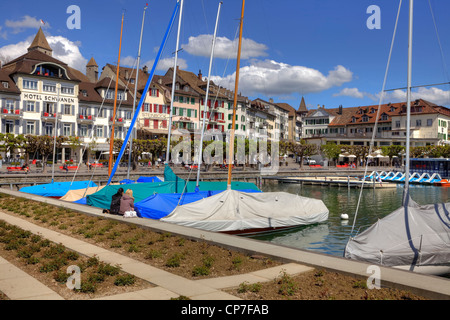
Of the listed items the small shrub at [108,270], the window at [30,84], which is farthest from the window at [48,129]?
the small shrub at [108,270]

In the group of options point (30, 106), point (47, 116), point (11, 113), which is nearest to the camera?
point (11, 113)

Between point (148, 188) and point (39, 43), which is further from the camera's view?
point (39, 43)

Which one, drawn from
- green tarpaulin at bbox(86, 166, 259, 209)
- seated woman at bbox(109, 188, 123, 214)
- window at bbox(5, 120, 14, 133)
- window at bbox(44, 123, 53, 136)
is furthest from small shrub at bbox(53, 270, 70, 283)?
window at bbox(44, 123, 53, 136)

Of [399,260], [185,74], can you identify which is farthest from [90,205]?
[185,74]

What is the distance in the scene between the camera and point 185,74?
11512 centimetres

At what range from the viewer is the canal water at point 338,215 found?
2269 cm

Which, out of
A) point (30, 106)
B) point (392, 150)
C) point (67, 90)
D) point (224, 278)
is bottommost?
point (224, 278)

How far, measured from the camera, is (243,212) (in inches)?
890

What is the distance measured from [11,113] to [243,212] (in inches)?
2525

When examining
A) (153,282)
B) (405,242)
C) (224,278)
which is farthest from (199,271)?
(405,242)

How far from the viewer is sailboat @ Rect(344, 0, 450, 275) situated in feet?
48.4

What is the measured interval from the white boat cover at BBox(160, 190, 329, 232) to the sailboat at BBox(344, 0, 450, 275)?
784cm

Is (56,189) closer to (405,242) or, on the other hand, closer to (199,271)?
(199,271)

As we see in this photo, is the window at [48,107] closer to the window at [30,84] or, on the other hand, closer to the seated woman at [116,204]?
the window at [30,84]
